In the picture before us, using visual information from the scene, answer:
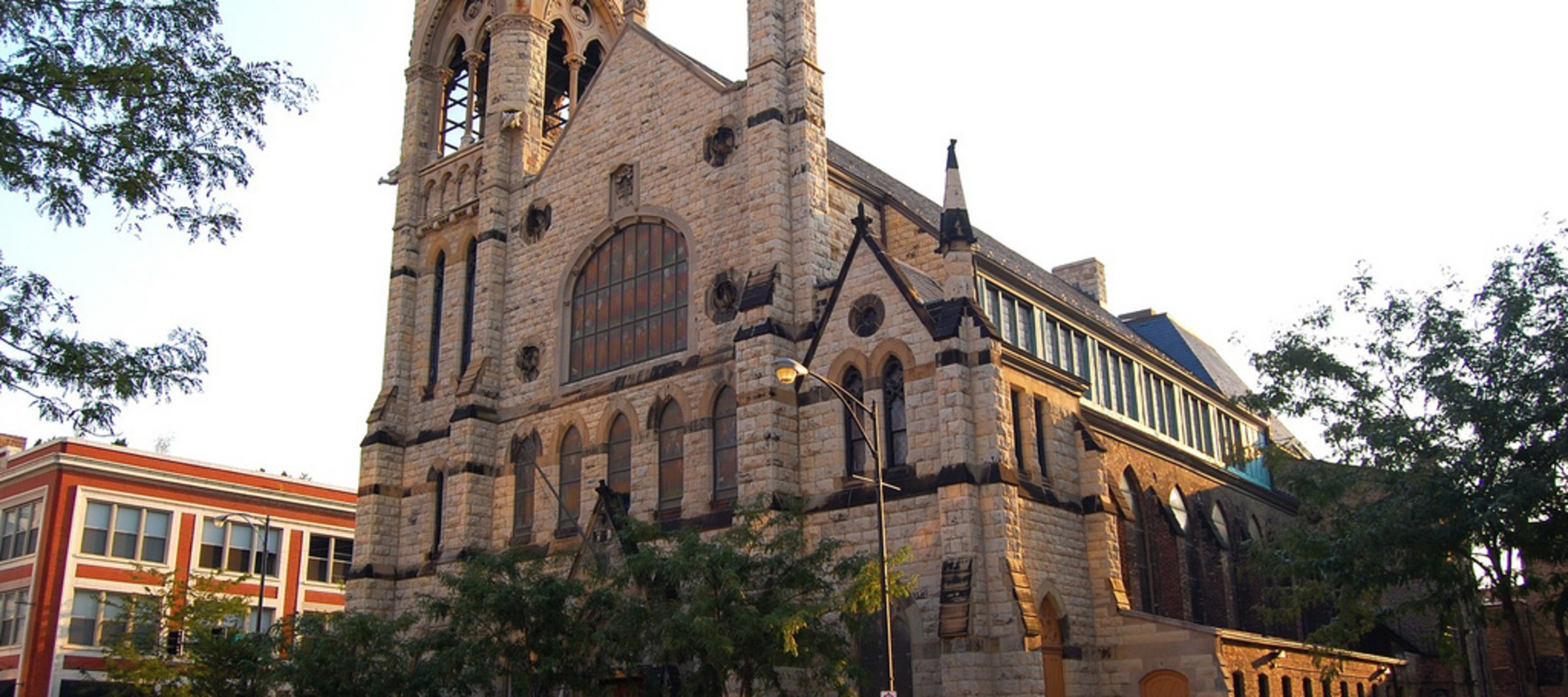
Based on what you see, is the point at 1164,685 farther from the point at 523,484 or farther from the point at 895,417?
the point at 523,484

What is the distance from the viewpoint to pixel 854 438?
26656 mm

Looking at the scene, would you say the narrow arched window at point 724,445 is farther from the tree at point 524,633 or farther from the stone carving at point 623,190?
the stone carving at point 623,190

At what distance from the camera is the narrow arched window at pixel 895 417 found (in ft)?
85.0

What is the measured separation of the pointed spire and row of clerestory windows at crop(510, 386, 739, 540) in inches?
234

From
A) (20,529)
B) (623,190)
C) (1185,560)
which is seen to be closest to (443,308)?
(623,190)

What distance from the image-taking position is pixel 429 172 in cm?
3903

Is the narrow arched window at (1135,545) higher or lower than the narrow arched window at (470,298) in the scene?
lower

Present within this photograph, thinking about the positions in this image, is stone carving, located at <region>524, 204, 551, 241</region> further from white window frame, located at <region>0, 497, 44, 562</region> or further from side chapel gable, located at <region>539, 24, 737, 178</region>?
white window frame, located at <region>0, 497, 44, 562</region>

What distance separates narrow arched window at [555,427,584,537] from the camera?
3112cm

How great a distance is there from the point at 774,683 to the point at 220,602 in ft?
74.5

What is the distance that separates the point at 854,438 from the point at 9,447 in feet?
129

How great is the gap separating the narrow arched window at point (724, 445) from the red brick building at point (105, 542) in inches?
665

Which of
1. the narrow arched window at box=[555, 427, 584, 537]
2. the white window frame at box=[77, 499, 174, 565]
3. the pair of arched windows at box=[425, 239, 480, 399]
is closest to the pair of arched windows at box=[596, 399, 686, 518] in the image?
the narrow arched window at box=[555, 427, 584, 537]

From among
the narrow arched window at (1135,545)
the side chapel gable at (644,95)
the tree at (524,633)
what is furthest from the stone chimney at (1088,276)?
the tree at (524,633)
